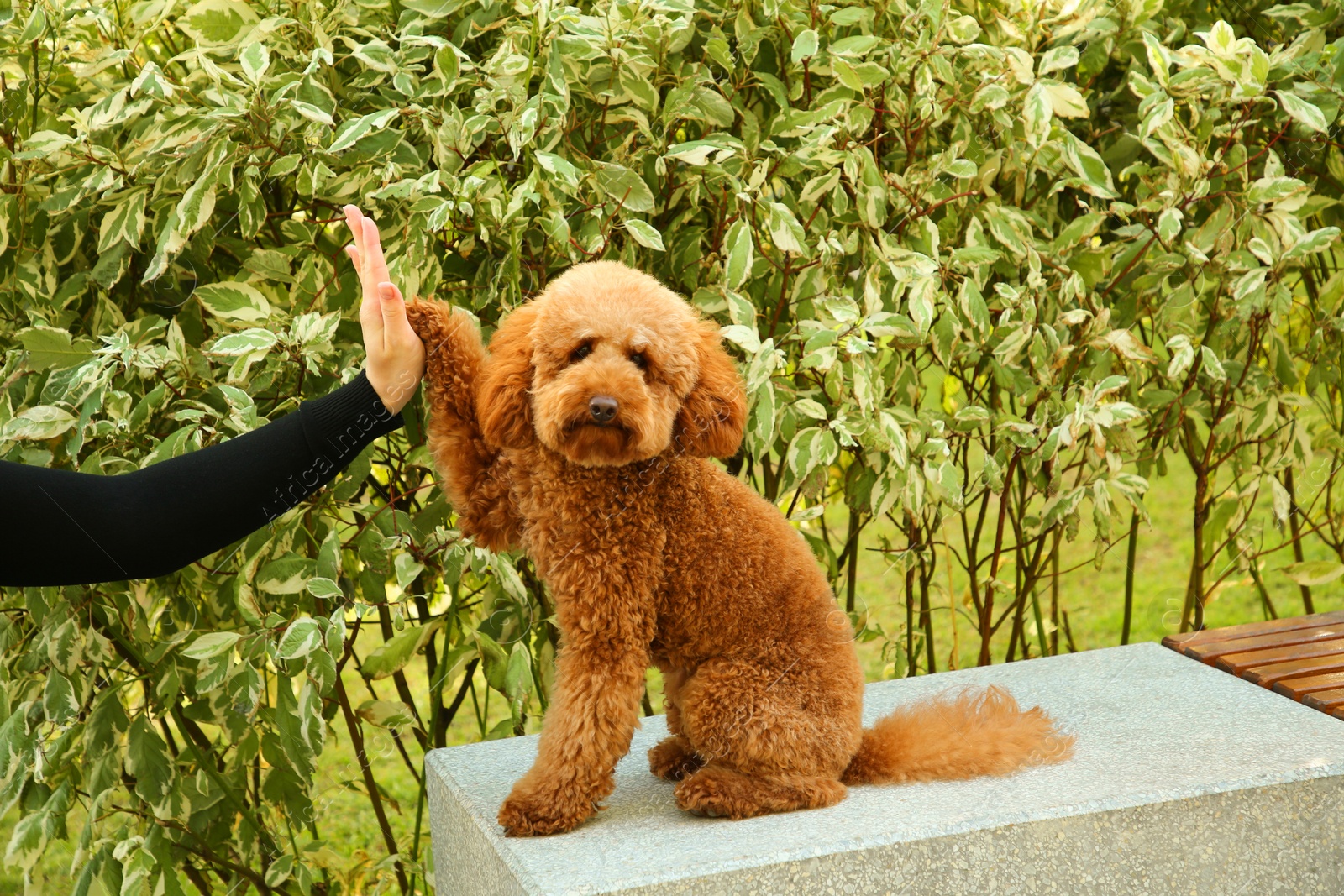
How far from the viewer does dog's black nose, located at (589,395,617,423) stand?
1.30 metres

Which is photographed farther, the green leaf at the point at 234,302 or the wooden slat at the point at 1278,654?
the wooden slat at the point at 1278,654

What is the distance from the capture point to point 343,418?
1493 mm

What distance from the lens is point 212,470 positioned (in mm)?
1495

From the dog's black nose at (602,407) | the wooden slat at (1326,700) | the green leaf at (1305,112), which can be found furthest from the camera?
the green leaf at (1305,112)

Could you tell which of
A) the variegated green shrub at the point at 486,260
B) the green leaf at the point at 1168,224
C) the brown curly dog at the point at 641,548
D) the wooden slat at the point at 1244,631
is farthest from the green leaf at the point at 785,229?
the wooden slat at the point at 1244,631

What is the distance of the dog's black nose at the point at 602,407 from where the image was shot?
1.30 m

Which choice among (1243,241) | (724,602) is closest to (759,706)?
(724,602)

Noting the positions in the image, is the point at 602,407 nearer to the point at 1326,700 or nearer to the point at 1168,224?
the point at 1168,224

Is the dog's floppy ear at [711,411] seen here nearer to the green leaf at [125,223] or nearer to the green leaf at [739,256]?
the green leaf at [739,256]

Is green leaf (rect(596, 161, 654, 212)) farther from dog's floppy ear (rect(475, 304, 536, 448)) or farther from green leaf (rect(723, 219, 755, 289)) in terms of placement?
dog's floppy ear (rect(475, 304, 536, 448))

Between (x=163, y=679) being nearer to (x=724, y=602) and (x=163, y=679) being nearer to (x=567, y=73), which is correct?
(x=724, y=602)

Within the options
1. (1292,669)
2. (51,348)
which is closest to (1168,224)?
(1292,669)

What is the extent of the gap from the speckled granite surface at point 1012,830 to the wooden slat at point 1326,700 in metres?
0.02

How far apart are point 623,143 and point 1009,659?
1.44 m
